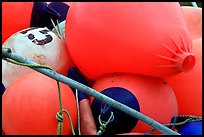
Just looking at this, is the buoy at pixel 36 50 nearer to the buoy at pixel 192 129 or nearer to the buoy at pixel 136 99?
the buoy at pixel 136 99

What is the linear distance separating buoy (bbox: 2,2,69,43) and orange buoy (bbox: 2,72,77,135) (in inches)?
11.1

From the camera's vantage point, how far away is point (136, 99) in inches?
39.3

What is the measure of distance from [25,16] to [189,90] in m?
0.54

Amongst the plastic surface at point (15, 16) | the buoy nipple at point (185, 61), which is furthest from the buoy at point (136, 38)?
the plastic surface at point (15, 16)

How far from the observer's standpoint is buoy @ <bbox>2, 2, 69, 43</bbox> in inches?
46.6

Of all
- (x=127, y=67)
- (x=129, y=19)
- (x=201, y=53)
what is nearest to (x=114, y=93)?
(x=127, y=67)

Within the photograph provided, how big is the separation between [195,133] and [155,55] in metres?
0.23

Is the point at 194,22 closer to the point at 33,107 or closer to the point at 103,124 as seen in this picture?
the point at 103,124

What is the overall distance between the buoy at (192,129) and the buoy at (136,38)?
0.16 m

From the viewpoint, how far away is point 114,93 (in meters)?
1.00

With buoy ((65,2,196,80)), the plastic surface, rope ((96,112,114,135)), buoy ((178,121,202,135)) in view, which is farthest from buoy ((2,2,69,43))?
buoy ((178,121,202,135))

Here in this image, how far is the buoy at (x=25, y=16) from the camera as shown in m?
1.18

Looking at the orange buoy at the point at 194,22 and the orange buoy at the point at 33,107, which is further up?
the orange buoy at the point at 194,22

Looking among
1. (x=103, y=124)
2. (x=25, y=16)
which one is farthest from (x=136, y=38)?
(x=25, y=16)
